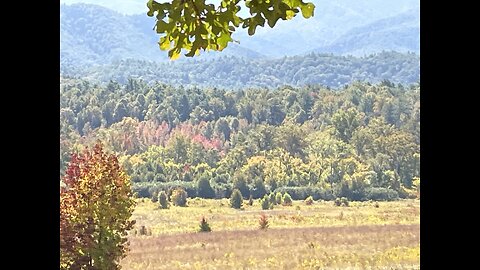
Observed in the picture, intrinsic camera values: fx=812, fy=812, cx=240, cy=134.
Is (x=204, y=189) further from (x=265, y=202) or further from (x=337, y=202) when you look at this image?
(x=337, y=202)

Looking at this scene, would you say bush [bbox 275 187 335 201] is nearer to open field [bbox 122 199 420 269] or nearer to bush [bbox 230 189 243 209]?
open field [bbox 122 199 420 269]

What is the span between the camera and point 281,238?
630cm

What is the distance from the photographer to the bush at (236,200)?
6.51m

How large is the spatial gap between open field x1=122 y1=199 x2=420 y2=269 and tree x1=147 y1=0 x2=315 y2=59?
5287 millimetres

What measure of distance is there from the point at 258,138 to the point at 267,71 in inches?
56.1

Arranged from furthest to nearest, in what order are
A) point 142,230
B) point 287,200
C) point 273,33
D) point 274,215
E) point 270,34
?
point 273,33
point 270,34
point 287,200
point 274,215
point 142,230

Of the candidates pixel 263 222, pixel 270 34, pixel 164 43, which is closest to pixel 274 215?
pixel 263 222

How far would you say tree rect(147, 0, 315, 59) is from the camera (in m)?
0.58

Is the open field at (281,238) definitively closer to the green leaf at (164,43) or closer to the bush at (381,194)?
the bush at (381,194)

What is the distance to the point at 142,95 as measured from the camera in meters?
7.58
